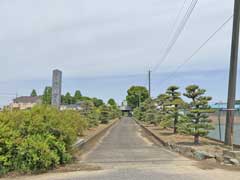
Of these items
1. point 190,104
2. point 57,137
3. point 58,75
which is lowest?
point 57,137

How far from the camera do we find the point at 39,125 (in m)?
8.41

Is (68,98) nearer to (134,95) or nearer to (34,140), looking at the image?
(134,95)

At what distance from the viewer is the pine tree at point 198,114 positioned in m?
12.9

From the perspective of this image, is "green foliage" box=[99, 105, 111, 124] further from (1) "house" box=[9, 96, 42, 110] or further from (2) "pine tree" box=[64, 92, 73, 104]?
(2) "pine tree" box=[64, 92, 73, 104]

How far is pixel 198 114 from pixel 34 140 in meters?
7.69

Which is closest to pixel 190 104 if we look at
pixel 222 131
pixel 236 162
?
pixel 222 131

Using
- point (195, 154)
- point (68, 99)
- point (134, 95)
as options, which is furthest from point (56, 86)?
point (68, 99)

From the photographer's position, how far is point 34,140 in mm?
7891

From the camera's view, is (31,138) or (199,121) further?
(199,121)

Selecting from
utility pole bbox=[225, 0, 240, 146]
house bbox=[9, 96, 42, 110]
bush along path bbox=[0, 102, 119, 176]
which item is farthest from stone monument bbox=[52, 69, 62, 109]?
utility pole bbox=[225, 0, 240, 146]

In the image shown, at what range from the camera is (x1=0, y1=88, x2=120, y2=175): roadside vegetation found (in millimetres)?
7691

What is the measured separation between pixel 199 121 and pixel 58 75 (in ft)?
21.0

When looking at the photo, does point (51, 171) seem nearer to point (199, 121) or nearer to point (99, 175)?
point (99, 175)

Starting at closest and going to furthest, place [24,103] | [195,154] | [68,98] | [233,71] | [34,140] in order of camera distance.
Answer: [34,140] → [195,154] → [233,71] → [24,103] → [68,98]
